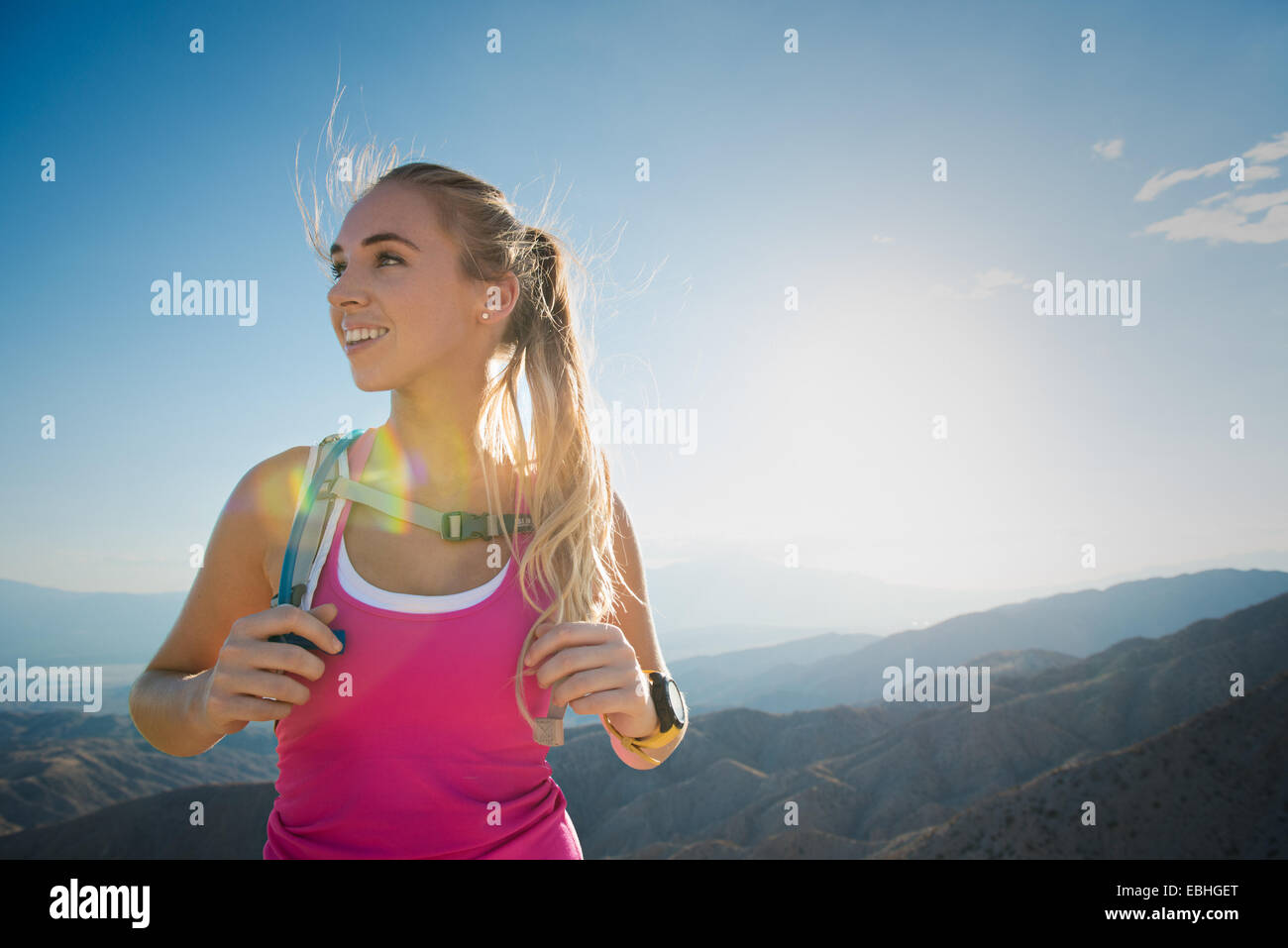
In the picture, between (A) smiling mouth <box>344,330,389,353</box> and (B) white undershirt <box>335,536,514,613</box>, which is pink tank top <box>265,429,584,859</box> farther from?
(A) smiling mouth <box>344,330,389,353</box>

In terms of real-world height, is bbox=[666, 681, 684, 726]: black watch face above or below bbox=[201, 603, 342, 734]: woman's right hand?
below

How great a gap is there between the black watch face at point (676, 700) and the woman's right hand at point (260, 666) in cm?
96

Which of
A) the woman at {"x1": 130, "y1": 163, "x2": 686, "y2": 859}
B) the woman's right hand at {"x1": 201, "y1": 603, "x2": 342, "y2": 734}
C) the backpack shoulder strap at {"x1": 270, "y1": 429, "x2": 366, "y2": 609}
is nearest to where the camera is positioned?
the woman's right hand at {"x1": 201, "y1": 603, "x2": 342, "y2": 734}

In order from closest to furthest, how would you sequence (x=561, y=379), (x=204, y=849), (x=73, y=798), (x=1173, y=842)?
1. (x=561, y=379)
2. (x=1173, y=842)
3. (x=204, y=849)
4. (x=73, y=798)

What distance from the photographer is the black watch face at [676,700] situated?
6.89 ft

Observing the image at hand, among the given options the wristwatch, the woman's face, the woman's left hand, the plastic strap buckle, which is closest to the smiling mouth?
the woman's face

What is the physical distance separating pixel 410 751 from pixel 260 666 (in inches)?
18.6

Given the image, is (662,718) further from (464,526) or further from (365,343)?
(365,343)

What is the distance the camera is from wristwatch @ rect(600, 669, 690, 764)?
6.75ft

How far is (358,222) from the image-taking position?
94.7 inches

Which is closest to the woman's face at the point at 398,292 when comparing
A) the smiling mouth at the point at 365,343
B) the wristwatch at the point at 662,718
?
the smiling mouth at the point at 365,343

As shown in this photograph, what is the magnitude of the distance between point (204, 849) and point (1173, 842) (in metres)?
77.9
